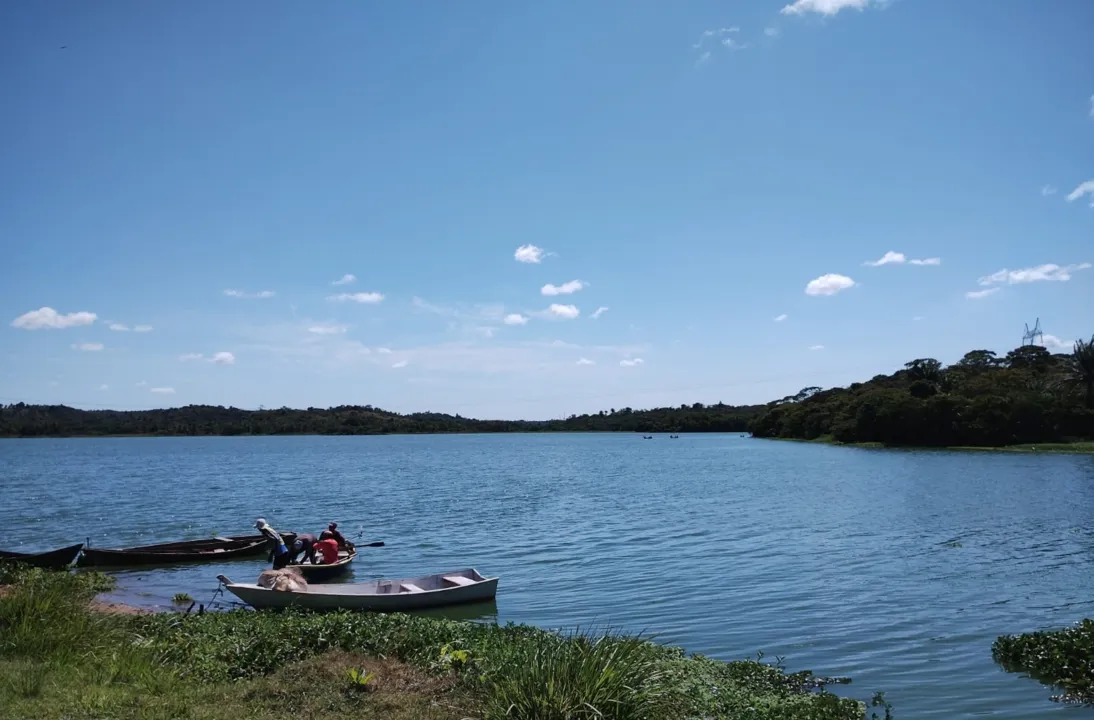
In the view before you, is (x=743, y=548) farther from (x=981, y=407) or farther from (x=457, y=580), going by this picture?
(x=981, y=407)

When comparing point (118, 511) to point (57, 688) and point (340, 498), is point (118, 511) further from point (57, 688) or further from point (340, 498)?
point (57, 688)

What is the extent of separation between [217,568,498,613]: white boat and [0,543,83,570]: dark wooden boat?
9.20 m

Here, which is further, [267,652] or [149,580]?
[149,580]

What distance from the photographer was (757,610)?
18.5 m

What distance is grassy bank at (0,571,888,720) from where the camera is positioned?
807cm

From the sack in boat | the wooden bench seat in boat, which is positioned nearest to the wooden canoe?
the sack in boat

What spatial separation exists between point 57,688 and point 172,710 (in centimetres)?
152

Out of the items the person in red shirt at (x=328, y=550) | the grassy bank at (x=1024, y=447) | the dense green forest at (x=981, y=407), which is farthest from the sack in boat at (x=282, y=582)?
the dense green forest at (x=981, y=407)

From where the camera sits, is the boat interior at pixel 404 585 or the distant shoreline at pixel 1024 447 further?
the distant shoreline at pixel 1024 447

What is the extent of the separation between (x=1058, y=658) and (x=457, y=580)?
12960mm

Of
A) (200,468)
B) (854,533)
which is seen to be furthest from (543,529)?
(200,468)

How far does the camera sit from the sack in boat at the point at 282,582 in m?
18.4

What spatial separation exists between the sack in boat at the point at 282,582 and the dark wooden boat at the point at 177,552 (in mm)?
8239

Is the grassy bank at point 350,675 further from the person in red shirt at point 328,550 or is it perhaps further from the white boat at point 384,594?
the person in red shirt at point 328,550
